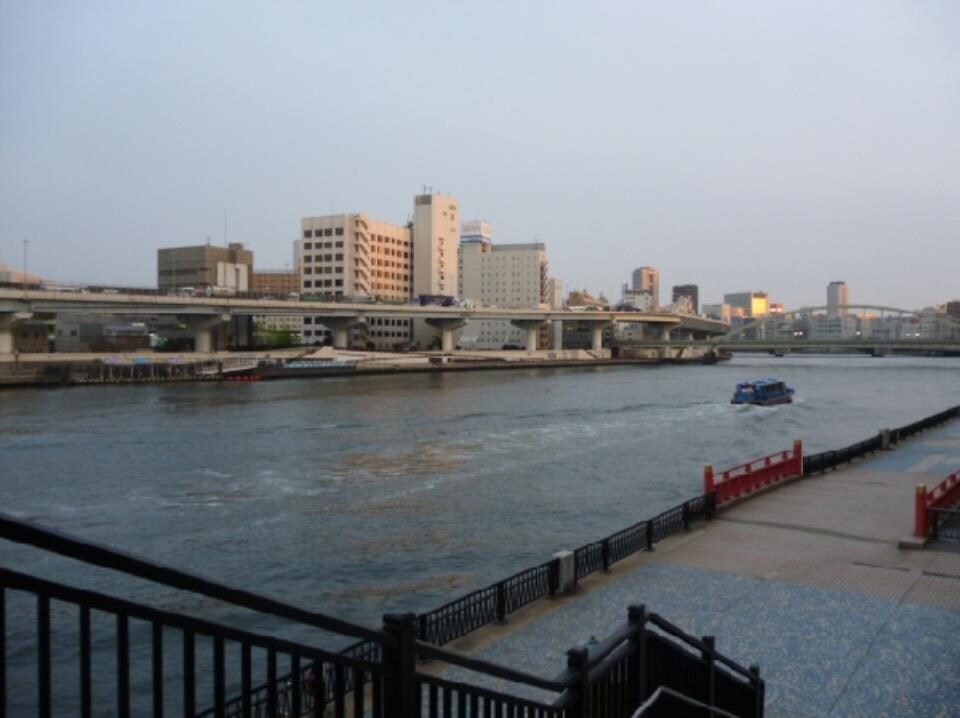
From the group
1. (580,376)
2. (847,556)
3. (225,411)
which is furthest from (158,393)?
(847,556)

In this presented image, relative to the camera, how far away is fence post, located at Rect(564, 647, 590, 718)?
427 centimetres

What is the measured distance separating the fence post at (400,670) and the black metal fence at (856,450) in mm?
25479

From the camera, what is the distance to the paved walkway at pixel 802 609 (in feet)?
33.8

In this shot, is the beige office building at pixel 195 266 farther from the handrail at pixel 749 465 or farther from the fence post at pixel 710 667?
the fence post at pixel 710 667

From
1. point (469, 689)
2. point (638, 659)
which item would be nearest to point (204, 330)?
point (638, 659)

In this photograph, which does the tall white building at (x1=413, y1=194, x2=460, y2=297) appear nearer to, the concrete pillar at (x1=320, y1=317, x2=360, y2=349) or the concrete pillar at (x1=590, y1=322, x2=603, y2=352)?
the concrete pillar at (x1=590, y1=322, x2=603, y2=352)

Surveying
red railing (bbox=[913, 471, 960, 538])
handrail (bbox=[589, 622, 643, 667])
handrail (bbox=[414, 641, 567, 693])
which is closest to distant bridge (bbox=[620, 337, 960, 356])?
red railing (bbox=[913, 471, 960, 538])

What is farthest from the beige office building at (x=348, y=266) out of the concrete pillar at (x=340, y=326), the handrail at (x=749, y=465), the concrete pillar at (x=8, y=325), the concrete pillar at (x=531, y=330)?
the handrail at (x=749, y=465)

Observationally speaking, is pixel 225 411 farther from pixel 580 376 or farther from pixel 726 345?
pixel 726 345

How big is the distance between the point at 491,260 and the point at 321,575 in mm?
149686

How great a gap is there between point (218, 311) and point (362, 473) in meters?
56.6

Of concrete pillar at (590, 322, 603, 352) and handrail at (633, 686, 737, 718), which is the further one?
concrete pillar at (590, 322, 603, 352)

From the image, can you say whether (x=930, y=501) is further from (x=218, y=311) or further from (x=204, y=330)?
(x=204, y=330)

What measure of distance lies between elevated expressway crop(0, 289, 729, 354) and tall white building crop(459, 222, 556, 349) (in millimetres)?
26842
